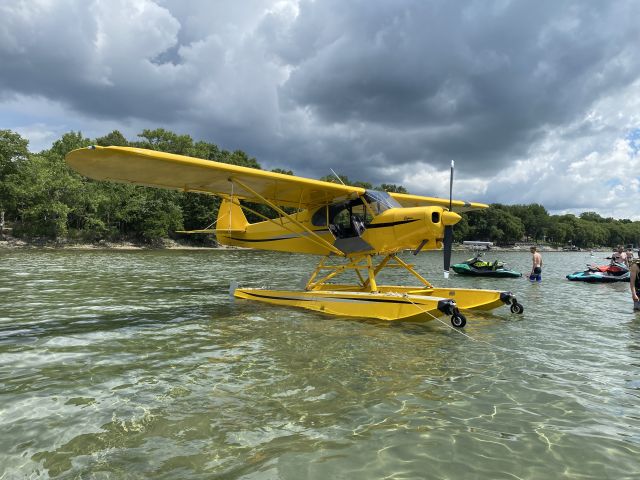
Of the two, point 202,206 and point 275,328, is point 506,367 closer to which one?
point 275,328

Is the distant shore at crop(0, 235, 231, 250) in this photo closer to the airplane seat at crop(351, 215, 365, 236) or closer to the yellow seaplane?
the yellow seaplane

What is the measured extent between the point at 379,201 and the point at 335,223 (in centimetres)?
148

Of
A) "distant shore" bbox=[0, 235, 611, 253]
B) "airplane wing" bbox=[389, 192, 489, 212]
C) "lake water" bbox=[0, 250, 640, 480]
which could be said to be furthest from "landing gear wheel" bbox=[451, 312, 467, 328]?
"distant shore" bbox=[0, 235, 611, 253]

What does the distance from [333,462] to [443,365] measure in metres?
3.06

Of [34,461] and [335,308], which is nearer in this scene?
[34,461]

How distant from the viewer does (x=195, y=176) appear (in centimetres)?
965

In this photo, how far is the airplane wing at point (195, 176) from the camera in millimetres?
8031

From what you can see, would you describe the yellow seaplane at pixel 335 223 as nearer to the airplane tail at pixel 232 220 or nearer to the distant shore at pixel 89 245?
the airplane tail at pixel 232 220

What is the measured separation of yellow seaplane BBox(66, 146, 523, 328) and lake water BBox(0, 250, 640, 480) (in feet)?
3.08

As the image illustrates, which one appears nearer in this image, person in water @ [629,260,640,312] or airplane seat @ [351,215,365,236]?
person in water @ [629,260,640,312]

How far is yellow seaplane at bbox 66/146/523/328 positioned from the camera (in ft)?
27.8

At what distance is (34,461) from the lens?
3.07 m

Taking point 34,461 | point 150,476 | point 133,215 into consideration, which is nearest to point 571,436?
A: point 150,476

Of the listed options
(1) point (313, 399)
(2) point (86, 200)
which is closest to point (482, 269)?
(1) point (313, 399)
